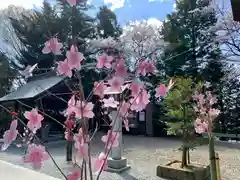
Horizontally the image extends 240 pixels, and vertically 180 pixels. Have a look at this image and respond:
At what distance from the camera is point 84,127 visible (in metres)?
0.87

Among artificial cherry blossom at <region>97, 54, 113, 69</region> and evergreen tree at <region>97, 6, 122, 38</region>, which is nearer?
artificial cherry blossom at <region>97, 54, 113, 69</region>

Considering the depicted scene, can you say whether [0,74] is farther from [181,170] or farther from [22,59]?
[181,170]

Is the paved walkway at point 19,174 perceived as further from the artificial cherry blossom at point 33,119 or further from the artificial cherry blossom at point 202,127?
the artificial cherry blossom at point 33,119

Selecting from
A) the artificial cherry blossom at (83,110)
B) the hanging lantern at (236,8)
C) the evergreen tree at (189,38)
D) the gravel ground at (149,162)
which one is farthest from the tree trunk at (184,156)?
the evergreen tree at (189,38)

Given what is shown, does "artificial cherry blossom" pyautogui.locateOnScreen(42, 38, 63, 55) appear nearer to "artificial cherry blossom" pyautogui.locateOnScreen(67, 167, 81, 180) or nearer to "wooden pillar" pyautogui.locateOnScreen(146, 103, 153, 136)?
"artificial cherry blossom" pyautogui.locateOnScreen(67, 167, 81, 180)

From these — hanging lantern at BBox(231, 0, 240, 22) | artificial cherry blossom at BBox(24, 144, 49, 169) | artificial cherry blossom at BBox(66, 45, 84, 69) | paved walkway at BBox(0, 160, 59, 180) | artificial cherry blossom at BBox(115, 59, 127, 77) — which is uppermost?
hanging lantern at BBox(231, 0, 240, 22)

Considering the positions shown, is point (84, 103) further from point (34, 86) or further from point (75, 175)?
point (34, 86)

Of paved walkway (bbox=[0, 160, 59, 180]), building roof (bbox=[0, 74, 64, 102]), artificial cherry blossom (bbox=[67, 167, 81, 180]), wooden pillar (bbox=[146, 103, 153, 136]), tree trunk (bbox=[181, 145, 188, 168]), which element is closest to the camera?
artificial cherry blossom (bbox=[67, 167, 81, 180])

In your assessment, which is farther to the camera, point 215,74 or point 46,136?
point 215,74

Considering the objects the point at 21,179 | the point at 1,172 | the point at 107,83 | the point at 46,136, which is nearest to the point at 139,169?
the point at 21,179

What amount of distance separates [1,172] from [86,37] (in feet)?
30.6

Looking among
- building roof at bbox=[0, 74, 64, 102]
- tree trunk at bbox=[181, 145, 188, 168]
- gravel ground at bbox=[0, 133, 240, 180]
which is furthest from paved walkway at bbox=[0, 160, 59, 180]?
building roof at bbox=[0, 74, 64, 102]

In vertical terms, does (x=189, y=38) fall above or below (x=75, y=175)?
above

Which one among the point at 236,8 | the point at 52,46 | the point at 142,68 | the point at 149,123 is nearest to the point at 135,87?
the point at 142,68
